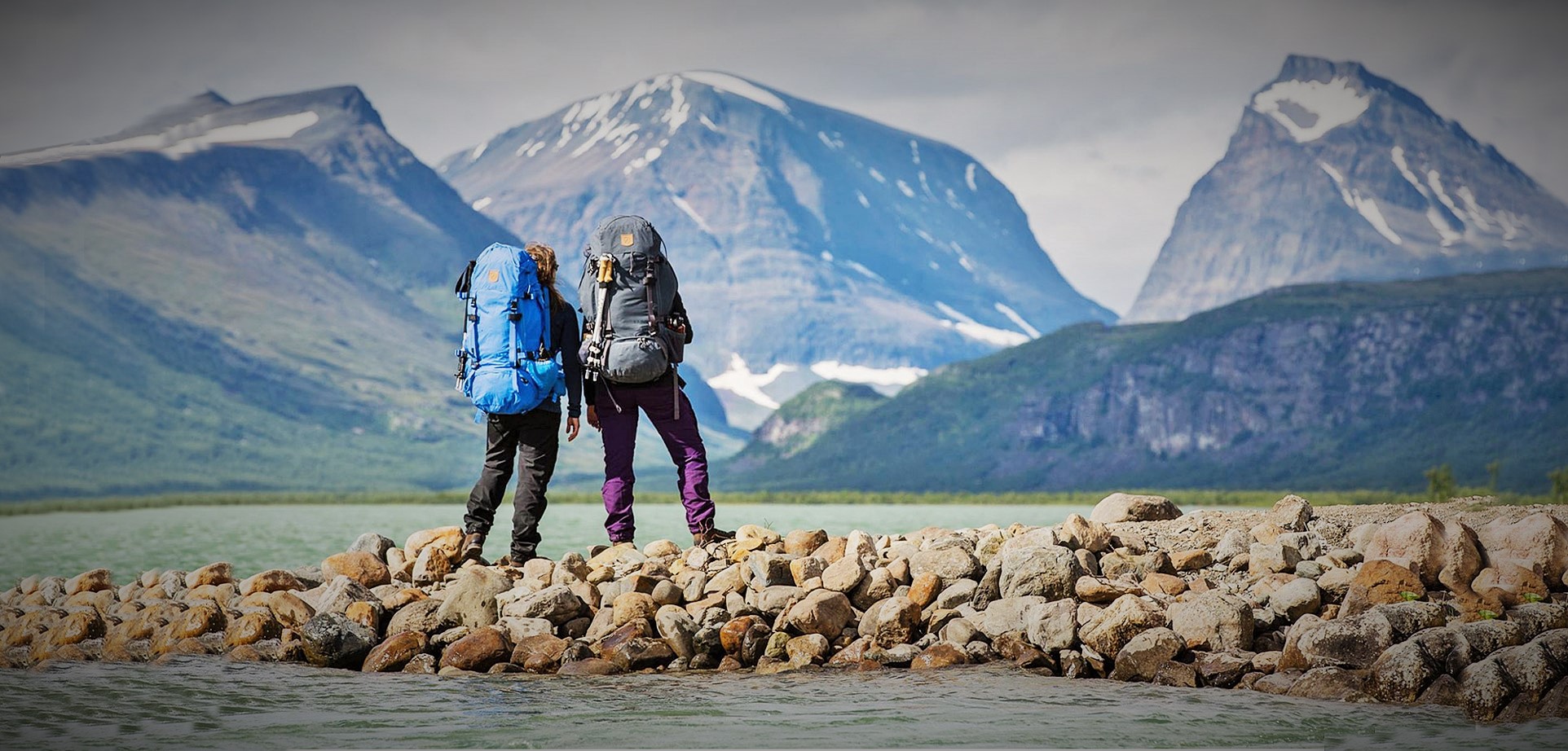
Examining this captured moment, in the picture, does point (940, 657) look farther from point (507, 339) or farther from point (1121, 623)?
point (507, 339)

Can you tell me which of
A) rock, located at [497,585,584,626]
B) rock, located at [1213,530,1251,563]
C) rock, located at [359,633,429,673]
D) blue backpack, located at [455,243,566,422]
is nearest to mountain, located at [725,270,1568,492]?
rock, located at [1213,530,1251,563]

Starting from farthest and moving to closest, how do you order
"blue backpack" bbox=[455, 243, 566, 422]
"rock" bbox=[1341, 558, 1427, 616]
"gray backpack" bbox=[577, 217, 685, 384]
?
"gray backpack" bbox=[577, 217, 685, 384] < "blue backpack" bbox=[455, 243, 566, 422] < "rock" bbox=[1341, 558, 1427, 616]

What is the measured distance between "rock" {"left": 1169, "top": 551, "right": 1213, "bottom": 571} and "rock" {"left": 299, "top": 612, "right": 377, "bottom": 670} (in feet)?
25.2

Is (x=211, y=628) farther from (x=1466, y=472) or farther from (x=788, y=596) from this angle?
(x=1466, y=472)

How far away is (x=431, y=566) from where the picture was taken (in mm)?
15375

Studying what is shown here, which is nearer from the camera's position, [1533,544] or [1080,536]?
[1533,544]

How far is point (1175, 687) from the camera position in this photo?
12375mm

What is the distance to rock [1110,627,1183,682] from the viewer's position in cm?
1266

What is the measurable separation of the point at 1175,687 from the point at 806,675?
3108 mm

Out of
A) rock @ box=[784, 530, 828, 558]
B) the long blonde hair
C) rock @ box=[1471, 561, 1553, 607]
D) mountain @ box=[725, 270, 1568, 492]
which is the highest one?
mountain @ box=[725, 270, 1568, 492]

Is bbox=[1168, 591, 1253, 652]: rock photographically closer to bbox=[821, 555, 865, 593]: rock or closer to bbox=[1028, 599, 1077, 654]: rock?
bbox=[1028, 599, 1077, 654]: rock

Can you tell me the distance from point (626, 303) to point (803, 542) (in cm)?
303

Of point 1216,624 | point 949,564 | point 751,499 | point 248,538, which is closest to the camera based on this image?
point 1216,624

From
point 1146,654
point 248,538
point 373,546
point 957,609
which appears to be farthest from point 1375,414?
point 1146,654
